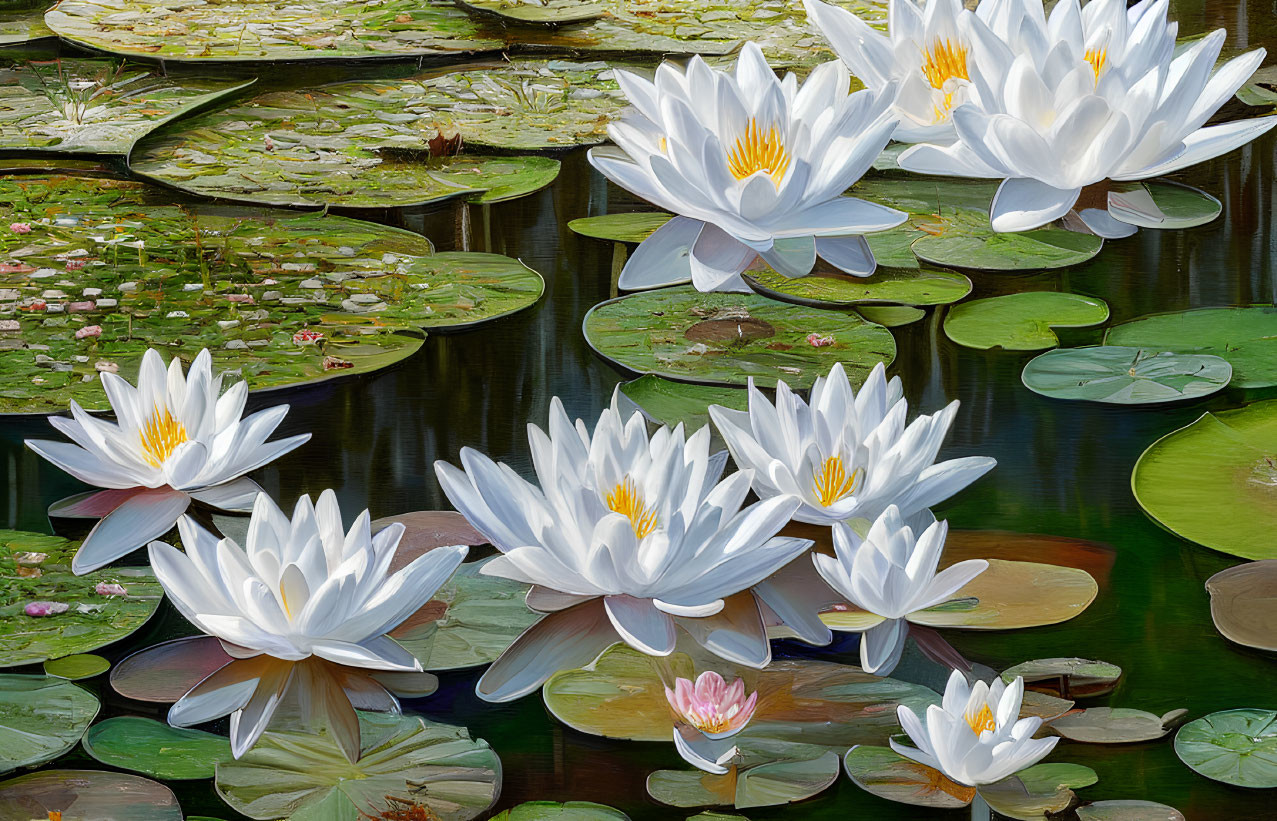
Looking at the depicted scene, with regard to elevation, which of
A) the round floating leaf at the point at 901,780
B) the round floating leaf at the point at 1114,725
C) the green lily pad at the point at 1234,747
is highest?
the round floating leaf at the point at 1114,725

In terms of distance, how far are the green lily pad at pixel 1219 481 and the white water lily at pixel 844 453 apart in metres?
0.20

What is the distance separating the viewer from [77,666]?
0.93 m

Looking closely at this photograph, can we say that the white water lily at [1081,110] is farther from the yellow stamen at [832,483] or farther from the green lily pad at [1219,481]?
the yellow stamen at [832,483]

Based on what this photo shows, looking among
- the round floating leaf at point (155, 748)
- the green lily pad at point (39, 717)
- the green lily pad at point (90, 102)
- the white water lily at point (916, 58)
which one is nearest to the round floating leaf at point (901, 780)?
the round floating leaf at point (155, 748)

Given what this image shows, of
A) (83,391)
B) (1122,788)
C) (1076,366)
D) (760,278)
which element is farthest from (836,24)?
(1122,788)

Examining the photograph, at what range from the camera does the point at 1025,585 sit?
1007 millimetres

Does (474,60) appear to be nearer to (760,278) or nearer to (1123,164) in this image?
(760,278)

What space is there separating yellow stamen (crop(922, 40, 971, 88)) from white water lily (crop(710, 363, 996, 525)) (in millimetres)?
791

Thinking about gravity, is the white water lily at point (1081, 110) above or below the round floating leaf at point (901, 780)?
above

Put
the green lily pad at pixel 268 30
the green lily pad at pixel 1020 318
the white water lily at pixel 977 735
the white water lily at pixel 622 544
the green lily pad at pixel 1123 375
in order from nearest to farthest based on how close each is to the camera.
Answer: the white water lily at pixel 977 735
the white water lily at pixel 622 544
the green lily pad at pixel 1123 375
the green lily pad at pixel 1020 318
the green lily pad at pixel 268 30

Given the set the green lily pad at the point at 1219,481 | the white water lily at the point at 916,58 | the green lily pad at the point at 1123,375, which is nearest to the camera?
the green lily pad at the point at 1219,481

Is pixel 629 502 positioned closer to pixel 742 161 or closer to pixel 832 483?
pixel 832 483

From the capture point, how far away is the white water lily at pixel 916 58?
1.65 meters

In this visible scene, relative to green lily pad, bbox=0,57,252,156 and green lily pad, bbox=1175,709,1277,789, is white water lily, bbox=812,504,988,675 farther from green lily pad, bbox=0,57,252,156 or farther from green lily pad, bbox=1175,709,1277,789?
green lily pad, bbox=0,57,252,156
